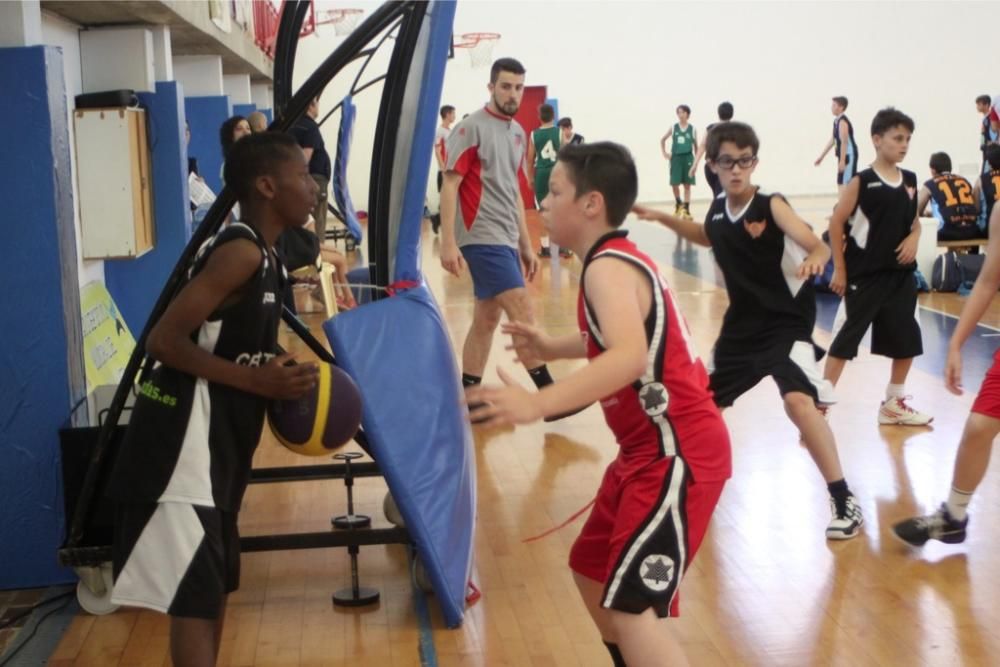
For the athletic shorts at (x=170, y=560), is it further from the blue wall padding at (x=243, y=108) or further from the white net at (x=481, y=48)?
the white net at (x=481, y=48)

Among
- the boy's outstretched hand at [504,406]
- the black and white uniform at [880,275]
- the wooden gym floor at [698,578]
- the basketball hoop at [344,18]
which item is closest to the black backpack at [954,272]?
the wooden gym floor at [698,578]

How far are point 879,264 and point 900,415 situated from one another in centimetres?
82

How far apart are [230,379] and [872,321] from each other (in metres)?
4.42

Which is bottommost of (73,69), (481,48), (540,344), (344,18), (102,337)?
(102,337)

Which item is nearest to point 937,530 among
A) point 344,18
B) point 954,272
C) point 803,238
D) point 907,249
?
point 803,238

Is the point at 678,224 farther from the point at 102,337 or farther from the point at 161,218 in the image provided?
the point at 161,218

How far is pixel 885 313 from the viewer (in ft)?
21.1

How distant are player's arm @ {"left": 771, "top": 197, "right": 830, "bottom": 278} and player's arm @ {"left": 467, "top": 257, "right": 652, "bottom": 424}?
201 cm

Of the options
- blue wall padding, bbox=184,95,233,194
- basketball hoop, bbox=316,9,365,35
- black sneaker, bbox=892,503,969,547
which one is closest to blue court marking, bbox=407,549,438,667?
black sneaker, bbox=892,503,969,547

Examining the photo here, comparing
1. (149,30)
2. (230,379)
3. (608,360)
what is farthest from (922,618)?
(149,30)

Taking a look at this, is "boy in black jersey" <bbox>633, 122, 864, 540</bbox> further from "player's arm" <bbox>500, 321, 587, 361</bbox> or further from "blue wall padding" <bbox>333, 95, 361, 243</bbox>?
"blue wall padding" <bbox>333, 95, 361, 243</bbox>

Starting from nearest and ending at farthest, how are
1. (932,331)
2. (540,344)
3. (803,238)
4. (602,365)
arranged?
(602,365) → (540,344) → (803,238) → (932,331)

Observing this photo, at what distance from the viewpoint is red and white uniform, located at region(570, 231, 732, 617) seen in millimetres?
2838

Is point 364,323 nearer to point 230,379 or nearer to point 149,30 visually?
point 230,379
